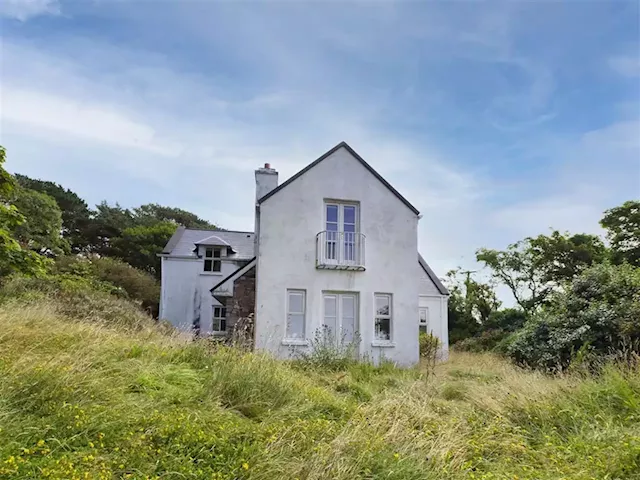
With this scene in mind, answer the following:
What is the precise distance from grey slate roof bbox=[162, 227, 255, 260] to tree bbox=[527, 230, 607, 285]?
57.4 ft

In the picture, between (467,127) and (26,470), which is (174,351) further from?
(467,127)

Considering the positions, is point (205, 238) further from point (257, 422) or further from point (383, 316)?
point (257, 422)

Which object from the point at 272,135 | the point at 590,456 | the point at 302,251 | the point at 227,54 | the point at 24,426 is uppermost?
the point at 227,54

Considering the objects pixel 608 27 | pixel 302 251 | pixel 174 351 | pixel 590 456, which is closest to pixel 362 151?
pixel 302 251

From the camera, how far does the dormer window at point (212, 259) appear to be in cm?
2331

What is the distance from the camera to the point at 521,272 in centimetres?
2873

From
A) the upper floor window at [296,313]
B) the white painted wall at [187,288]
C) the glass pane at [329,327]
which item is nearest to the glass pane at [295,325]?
the upper floor window at [296,313]

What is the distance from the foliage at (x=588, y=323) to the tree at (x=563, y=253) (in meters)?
15.5

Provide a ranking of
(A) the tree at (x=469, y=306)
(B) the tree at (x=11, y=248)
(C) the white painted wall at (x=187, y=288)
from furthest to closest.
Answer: (A) the tree at (x=469, y=306) < (C) the white painted wall at (x=187, y=288) < (B) the tree at (x=11, y=248)

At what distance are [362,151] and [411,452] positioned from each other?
13.1 m

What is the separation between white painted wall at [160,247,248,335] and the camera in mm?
22938

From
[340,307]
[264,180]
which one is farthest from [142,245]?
[340,307]

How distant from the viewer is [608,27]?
30.8 feet

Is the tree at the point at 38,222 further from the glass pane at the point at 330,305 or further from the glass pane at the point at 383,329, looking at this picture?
the glass pane at the point at 383,329
